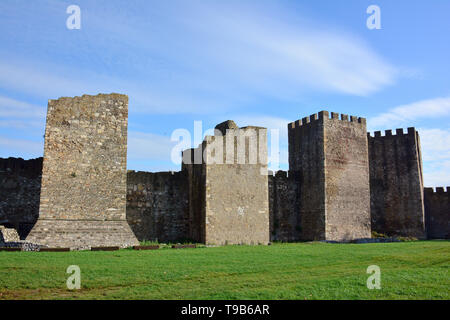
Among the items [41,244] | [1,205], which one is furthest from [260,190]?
[1,205]

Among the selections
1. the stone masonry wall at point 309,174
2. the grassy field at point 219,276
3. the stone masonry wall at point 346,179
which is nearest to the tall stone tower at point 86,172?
the grassy field at point 219,276

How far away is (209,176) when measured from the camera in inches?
839

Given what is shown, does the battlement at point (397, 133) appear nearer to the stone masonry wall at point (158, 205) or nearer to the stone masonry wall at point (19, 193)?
the stone masonry wall at point (158, 205)

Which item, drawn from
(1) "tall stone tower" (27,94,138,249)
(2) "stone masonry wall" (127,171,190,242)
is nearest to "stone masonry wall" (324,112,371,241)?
(2) "stone masonry wall" (127,171,190,242)

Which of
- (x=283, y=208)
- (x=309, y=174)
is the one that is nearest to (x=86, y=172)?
(x=283, y=208)

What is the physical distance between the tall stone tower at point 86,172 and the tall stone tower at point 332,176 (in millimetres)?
12488

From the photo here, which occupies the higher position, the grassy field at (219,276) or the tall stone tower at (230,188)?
the tall stone tower at (230,188)

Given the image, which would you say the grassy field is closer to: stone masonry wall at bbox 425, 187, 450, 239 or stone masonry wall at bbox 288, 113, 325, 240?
stone masonry wall at bbox 288, 113, 325, 240

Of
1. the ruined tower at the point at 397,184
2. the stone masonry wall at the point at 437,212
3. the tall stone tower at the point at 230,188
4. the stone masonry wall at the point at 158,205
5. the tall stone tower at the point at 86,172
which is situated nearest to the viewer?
the tall stone tower at the point at 86,172

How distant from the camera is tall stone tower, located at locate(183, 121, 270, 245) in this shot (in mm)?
21219

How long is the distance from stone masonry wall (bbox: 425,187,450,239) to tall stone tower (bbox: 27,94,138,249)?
80.4 feet

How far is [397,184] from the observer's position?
A: 101 ft

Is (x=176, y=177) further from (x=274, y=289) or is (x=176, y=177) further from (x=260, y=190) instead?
(x=274, y=289)

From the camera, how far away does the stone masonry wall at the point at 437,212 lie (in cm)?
3234
